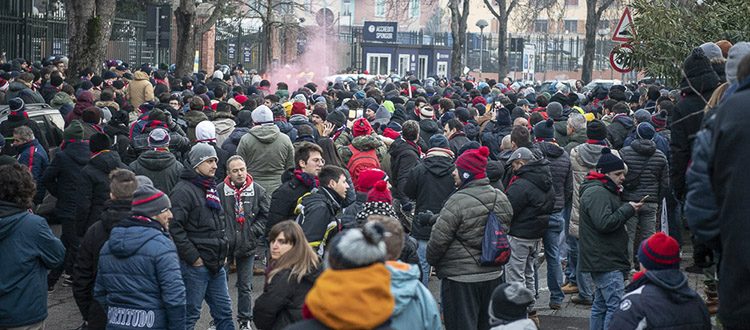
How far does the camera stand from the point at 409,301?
212 inches

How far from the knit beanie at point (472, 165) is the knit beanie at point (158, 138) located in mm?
3308

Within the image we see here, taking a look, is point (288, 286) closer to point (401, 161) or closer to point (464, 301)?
point (464, 301)

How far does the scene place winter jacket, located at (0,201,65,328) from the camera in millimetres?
7953

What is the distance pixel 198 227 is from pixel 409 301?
420cm

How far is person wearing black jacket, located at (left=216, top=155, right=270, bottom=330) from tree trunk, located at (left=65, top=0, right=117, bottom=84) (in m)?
15.3

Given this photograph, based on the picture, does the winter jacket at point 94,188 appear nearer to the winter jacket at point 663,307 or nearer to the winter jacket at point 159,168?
the winter jacket at point 159,168

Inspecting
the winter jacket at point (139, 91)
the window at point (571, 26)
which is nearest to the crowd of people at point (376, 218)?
the winter jacket at point (139, 91)

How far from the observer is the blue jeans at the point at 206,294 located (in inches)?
368

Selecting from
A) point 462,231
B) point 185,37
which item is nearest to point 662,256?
point 462,231

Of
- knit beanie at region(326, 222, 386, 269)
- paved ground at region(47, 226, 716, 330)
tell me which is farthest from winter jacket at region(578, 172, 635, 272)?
knit beanie at region(326, 222, 386, 269)

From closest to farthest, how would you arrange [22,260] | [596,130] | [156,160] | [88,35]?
[22,260]
[156,160]
[596,130]
[88,35]

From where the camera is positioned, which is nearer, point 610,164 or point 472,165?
point 472,165

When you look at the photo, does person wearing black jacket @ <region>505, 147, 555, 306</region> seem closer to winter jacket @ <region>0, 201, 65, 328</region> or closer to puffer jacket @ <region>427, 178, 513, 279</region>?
puffer jacket @ <region>427, 178, 513, 279</region>

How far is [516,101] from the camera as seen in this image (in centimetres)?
2172
